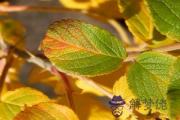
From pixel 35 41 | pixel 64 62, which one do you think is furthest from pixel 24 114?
pixel 35 41

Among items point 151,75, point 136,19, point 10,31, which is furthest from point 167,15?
point 10,31

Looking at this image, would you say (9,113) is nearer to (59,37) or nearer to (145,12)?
(59,37)

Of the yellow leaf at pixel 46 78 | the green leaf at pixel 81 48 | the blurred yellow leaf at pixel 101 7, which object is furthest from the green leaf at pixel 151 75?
the blurred yellow leaf at pixel 101 7

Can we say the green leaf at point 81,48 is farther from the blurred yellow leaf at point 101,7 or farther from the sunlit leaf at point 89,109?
the blurred yellow leaf at point 101,7

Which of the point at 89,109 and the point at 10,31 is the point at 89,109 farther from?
the point at 10,31

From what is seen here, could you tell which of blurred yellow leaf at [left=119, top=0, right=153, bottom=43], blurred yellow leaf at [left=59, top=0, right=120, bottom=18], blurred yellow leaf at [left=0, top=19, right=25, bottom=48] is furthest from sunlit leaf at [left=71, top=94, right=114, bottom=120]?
blurred yellow leaf at [left=0, top=19, right=25, bottom=48]

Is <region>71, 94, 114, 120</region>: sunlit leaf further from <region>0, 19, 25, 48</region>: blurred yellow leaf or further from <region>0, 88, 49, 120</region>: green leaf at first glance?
<region>0, 19, 25, 48</region>: blurred yellow leaf
